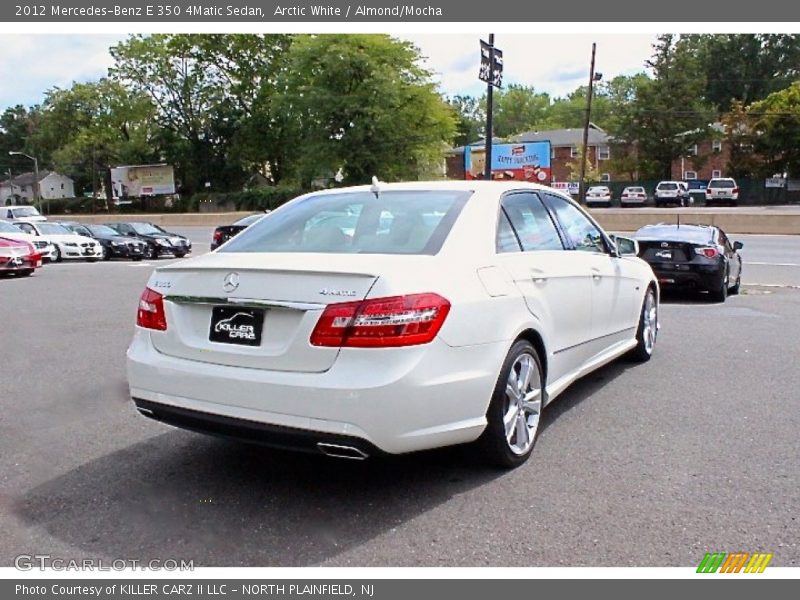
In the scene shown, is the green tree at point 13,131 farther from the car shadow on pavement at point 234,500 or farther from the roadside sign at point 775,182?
the car shadow on pavement at point 234,500

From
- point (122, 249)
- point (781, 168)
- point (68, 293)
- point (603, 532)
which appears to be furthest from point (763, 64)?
point (603, 532)

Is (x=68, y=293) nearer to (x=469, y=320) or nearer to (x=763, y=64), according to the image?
(x=469, y=320)

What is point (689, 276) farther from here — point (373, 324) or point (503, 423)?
point (373, 324)

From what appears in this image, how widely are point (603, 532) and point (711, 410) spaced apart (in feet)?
7.46

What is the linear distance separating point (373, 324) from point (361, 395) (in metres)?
0.33

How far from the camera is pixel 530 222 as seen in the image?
15.7 feet

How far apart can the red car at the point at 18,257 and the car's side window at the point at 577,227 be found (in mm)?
16146

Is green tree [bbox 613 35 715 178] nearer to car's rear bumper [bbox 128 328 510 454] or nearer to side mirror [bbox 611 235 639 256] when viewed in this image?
side mirror [bbox 611 235 639 256]

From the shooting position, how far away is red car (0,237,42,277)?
17.5 metres

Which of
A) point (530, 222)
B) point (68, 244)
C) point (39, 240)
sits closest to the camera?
point (530, 222)

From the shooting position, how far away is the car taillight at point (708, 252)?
37.2 feet

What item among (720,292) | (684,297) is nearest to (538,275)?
(720,292)

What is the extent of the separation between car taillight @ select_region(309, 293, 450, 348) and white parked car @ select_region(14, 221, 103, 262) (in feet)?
72.6

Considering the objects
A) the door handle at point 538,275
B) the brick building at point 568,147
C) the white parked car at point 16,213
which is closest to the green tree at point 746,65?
the brick building at point 568,147
